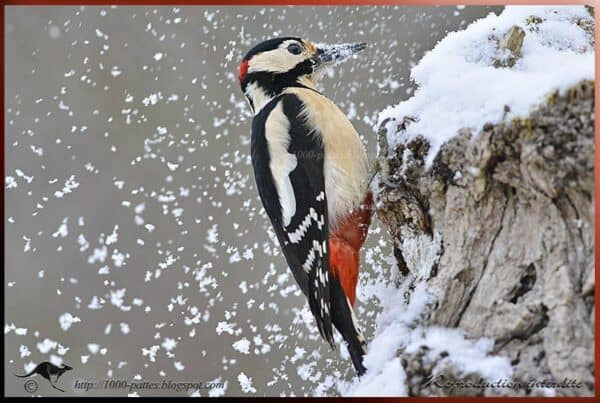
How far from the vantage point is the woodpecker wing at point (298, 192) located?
7.23 feet

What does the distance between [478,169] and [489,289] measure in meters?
0.34

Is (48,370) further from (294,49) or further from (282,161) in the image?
(294,49)

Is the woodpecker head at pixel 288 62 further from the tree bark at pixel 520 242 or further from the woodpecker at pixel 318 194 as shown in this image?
the tree bark at pixel 520 242

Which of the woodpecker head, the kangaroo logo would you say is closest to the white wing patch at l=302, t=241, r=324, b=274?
the woodpecker head

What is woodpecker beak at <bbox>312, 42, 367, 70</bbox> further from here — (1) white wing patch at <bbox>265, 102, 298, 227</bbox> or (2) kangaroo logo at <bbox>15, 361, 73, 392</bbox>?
(2) kangaroo logo at <bbox>15, 361, 73, 392</bbox>

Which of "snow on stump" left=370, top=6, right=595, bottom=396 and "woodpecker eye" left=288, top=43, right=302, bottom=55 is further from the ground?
"woodpecker eye" left=288, top=43, right=302, bottom=55

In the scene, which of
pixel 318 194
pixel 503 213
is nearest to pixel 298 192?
pixel 318 194

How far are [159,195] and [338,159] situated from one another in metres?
0.86

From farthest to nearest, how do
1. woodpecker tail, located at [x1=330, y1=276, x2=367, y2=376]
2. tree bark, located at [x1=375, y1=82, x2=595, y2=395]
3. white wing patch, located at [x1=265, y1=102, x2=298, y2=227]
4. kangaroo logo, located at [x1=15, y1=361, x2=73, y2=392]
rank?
kangaroo logo, located at [x1=15, y1=361, x2=73, y2=392] < white wing patch, located at [x1=265, y1=102, x2=298, y2=227] < woodpecker tail, located at [x1=330, y1=276, x2=367, y2=376] < tree bark, located at [x1=375, y1=82, x2=595, y2=395]

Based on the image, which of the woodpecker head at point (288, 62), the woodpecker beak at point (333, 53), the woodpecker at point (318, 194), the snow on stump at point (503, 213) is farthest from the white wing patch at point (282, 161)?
the snow on stump at point (503, 213)

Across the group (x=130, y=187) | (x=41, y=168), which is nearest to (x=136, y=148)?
(x=130, y=187)

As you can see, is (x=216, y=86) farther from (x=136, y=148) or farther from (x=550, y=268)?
(x=550, y=268)

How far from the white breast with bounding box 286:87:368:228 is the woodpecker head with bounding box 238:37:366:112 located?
0.42ft

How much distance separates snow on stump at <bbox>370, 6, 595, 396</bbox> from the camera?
181 cm
